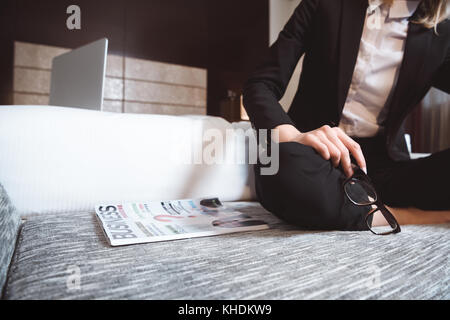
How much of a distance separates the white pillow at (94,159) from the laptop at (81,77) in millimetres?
471

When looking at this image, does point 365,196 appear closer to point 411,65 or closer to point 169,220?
point 169,220

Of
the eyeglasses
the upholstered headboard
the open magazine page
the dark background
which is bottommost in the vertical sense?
the open magazine page

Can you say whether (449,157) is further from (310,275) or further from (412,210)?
(310,275)

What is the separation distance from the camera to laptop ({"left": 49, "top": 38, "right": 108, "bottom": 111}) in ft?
3.36

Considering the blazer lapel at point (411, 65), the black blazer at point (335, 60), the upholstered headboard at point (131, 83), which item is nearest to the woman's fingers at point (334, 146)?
the black blazer at point (335, 60)

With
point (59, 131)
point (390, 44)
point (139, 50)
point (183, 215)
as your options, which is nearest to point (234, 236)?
point (183, 215)

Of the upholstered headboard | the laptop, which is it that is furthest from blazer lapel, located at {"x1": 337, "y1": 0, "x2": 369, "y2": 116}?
the upholstered headboard

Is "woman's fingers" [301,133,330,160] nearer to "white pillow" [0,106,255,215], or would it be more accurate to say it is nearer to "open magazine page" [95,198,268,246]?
"open magazine page" [95,198,268,246]

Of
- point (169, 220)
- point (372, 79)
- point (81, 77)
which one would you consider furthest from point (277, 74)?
point (81, 77)

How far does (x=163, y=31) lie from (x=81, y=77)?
2.10 meters

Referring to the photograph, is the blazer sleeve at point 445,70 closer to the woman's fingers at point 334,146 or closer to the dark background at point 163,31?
the woman's fingers at point 334,146

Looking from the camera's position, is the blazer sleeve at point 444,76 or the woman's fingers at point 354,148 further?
the blazer sleeve at point 444,76

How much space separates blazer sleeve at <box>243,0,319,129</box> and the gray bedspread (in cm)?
25

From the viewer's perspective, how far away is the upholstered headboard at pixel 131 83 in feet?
8.13
